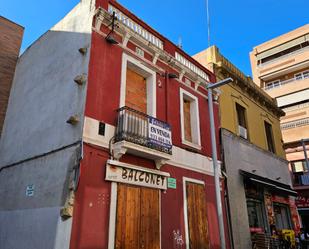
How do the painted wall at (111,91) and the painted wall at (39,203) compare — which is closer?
the painted wall at (39,203)

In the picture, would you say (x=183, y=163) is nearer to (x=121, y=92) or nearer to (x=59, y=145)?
(x=121, y=92)

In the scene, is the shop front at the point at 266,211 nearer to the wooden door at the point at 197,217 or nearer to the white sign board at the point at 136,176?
the wooden door at the point at 197,217

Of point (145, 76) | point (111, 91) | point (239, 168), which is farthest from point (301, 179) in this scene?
point (111, 91)

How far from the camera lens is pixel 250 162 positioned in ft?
47.1

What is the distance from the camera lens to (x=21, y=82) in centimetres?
1150

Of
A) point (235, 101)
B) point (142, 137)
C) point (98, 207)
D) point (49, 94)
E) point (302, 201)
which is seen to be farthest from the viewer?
point (302, 201)

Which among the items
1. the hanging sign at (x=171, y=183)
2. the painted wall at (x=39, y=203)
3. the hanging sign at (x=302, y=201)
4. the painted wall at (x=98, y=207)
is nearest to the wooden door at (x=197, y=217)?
the painted wall at (x=98, y=207)

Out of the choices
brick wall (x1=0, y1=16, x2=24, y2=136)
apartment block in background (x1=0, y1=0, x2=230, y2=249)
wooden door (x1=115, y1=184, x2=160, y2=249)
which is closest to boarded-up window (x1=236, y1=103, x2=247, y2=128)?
apartment block in background (x1=0, y1=0, x2=230, y2=249)

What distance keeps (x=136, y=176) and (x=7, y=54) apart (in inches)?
327

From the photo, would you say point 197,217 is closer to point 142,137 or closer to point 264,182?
point 142,137

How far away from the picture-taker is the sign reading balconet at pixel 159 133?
29.1ft

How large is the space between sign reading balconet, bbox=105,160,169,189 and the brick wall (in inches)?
239

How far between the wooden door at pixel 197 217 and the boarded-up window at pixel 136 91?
323cm

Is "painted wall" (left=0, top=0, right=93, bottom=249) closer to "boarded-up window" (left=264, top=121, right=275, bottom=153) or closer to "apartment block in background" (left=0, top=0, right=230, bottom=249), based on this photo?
"apartment block in background" (left=0, top=0, right=230, bottom=249)
